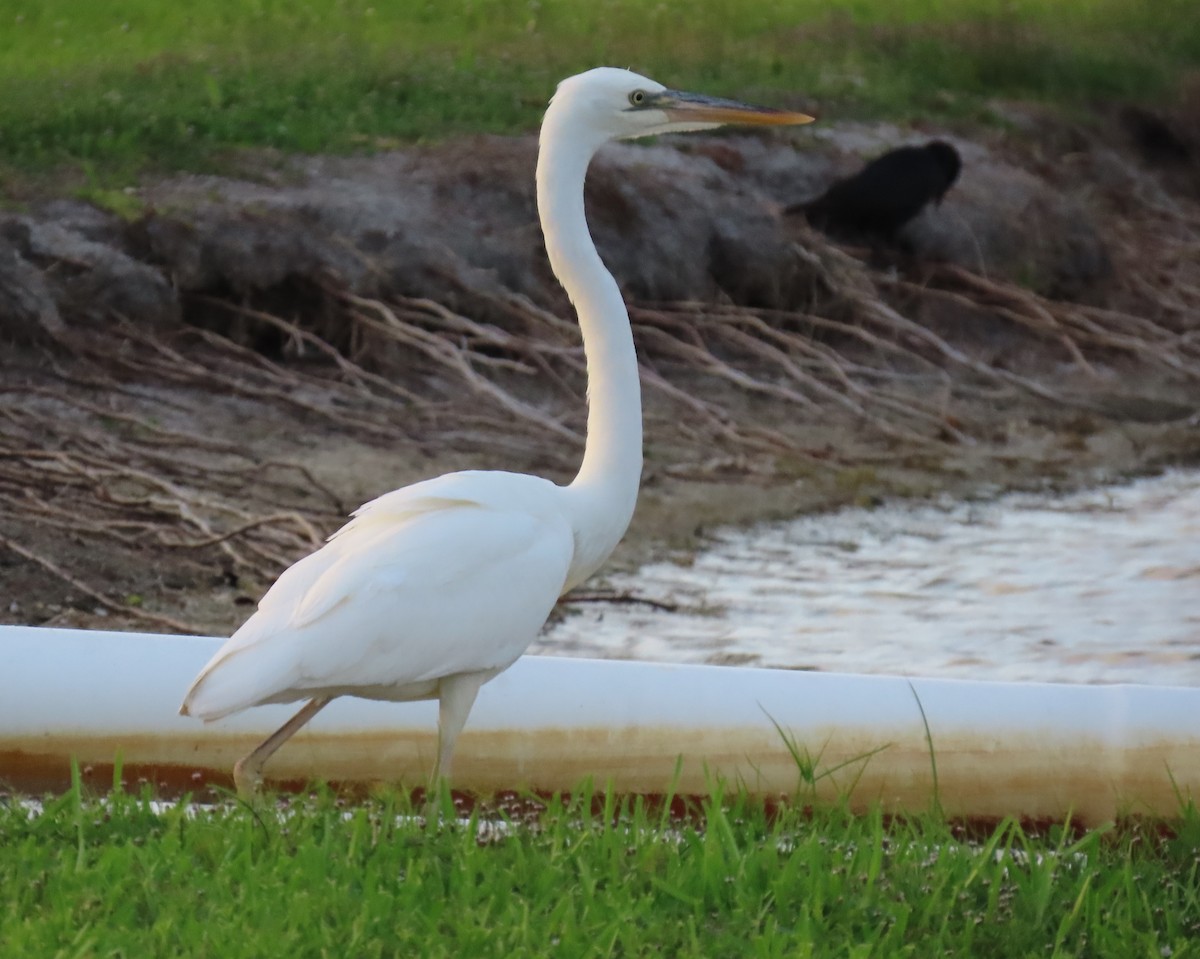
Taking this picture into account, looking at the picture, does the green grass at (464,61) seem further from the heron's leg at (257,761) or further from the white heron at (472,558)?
the heron's leg at (257,761)

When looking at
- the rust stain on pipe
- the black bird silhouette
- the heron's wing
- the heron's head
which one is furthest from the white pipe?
the black bird silhouette

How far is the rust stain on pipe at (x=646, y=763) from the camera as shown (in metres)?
1.95

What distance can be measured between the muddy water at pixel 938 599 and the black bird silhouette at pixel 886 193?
0.54 metres

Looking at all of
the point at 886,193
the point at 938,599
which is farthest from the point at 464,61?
the point at 938,599

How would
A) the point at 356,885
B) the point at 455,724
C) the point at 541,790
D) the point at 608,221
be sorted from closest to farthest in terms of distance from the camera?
the point at 356,885
the point at 455,724
the point at 541,790
the point at 608,221

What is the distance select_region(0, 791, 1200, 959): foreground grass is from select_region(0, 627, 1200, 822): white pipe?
0.73 feet

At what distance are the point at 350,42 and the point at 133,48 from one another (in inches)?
13.8

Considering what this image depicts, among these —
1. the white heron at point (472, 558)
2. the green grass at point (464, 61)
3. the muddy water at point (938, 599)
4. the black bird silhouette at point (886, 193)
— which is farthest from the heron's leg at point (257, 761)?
the black bird silhouette at point (886, 193)

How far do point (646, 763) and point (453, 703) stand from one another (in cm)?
37

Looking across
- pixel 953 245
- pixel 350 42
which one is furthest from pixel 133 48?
pixel 953 245

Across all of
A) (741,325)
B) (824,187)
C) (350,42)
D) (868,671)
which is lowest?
(868,671)

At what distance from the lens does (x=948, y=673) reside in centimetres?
284

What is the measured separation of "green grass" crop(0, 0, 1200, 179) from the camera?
9.25ft

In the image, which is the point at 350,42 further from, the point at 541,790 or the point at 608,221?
the point at 541,790
